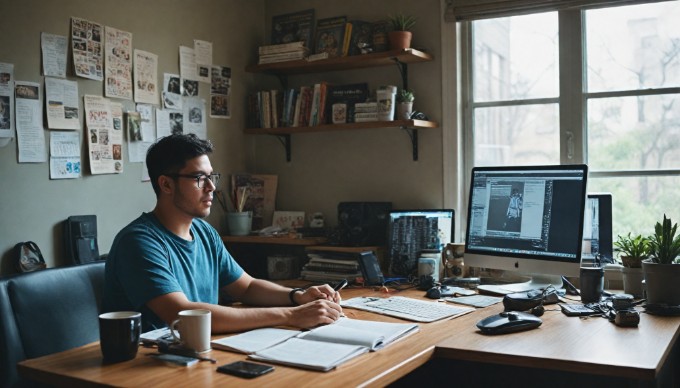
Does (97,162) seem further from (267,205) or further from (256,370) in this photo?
(256,370)

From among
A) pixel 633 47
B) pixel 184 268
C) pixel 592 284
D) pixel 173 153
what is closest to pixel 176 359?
pixel 184 268

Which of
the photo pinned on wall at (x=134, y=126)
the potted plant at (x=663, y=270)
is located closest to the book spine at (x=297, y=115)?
the photo pinned on wall at (x=134, y=126)

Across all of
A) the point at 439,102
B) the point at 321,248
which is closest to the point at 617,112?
the point at 439,102

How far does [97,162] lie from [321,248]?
108 centimetres

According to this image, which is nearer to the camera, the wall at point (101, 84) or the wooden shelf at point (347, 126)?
the wall at point (101, 84)

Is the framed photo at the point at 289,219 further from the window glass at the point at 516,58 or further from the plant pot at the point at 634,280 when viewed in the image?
the plant pot at the point at 634,280

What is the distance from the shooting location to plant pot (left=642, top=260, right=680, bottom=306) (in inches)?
87.7

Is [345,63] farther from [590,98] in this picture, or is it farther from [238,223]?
[590,98]

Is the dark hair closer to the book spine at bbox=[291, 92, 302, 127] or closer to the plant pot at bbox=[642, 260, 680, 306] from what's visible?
the book spine at bbox=[291, 92, 302, 127]

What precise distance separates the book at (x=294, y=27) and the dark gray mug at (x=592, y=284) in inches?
74.8

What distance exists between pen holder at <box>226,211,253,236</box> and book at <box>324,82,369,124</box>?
26.3 inches

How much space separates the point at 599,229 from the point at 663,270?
0.51 meters

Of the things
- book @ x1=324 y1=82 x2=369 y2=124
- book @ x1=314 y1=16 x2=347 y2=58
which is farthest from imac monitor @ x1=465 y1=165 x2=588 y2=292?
book @ x1=314 y1=16 x2=347 y2=58

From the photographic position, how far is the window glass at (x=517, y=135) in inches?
123
